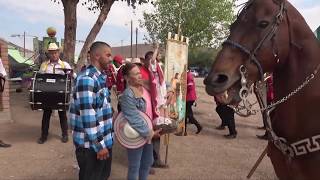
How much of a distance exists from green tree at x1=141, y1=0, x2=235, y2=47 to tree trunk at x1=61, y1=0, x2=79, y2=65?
24592 millimetres

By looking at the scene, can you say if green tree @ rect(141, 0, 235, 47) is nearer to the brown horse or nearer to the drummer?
the drummer

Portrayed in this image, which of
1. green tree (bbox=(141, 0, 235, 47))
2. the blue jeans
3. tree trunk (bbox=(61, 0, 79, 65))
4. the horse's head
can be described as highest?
green tree (bbox=(141, 0, 235, 47))

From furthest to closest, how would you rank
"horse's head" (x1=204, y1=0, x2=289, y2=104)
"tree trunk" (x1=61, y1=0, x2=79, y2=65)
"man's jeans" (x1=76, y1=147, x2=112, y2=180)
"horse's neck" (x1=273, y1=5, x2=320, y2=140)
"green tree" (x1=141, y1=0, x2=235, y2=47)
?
1. "green tree" (x1=141, y1=0, x2=235, y2=47)
2. "tree trunk" (x1=61, y1=0, x2=79, y2=65)
3. "man's jeans" (x1=76, y1=147, x2=112, y2=180)
4. "horse's neck" (x1=273, y1=5, x2=320, y2=140)
5. "horse's head" (x1=204, y1=0, x2=289, y2=104)

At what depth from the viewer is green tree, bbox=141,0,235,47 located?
3841 cm

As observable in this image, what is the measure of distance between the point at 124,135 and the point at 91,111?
1069mm

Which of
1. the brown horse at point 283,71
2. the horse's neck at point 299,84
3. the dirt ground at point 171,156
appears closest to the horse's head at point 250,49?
the brown horse at point 283,71

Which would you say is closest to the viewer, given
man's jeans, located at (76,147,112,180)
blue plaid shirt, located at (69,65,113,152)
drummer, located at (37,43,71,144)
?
blue plaid shirt, located at (69,65,113,152)

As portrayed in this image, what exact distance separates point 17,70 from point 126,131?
25439 millimetres

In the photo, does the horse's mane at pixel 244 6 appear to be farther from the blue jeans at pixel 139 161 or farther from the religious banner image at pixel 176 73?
the religious banner image at pixel 176 73

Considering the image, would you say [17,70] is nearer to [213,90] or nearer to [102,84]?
[102,84]

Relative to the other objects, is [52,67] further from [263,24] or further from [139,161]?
[263,24]

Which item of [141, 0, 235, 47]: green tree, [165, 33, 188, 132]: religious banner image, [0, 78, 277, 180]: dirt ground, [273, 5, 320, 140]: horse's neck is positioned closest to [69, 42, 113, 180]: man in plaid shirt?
[273, 5, 320, 140]: horse's neck

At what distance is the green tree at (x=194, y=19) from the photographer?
126ft

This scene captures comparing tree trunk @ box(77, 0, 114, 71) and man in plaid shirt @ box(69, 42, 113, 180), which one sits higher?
tree trunk @ box(77, 0, 114, 71)
